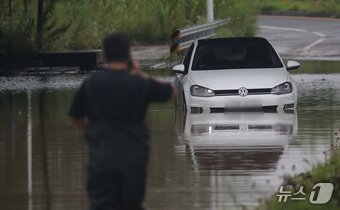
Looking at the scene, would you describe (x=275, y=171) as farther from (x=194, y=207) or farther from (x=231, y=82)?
(x=231, y=82)

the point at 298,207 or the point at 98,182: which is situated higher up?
the point at 98,182

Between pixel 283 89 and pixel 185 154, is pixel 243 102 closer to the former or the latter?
pixel 283 89

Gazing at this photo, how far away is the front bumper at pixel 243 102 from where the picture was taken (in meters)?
18.6

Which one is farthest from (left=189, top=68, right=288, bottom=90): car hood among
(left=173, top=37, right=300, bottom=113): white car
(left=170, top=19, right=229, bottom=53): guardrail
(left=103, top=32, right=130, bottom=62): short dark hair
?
(left=170, top=19, right=229, bottom=53): guardrail

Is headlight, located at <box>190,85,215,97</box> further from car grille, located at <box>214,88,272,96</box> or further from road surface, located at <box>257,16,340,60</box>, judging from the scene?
road surface, located at <box>257,16,340,60</box>

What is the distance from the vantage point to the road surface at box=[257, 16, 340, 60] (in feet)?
121

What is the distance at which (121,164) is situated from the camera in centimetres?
802

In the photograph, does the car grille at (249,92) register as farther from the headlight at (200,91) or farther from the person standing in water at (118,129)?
the person standing in water at (118,129)

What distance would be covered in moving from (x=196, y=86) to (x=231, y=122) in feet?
4.65

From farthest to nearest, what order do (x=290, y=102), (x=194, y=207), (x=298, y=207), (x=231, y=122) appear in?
(x=290, y=102) → (x=231, y=122) → (x=194, y=207) → (x=298, y=207)

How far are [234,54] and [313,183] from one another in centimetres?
967

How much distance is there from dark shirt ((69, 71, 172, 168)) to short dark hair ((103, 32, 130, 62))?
0.41ft

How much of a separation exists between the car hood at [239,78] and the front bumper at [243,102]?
0.18 m

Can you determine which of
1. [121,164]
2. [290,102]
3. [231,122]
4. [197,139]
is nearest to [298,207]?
[121,164]
